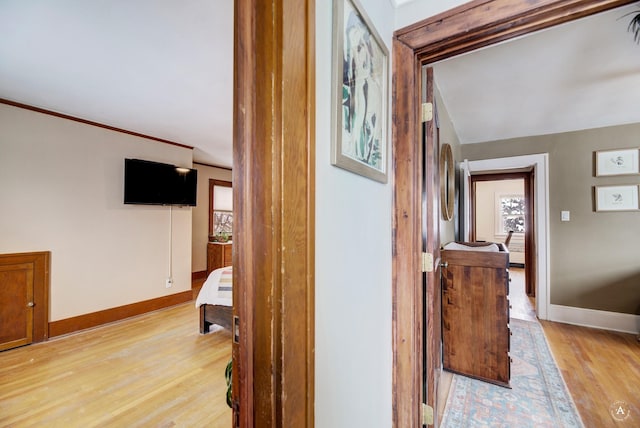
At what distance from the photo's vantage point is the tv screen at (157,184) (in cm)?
342

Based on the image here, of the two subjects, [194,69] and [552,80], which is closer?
[194,69]

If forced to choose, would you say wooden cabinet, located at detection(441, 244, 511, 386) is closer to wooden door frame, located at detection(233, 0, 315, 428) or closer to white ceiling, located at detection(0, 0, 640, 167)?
white ceiling, located at detection(0, 0, 640, 167)

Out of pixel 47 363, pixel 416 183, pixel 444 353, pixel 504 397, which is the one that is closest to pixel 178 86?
pixel 416 183

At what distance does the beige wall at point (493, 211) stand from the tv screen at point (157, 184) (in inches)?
274

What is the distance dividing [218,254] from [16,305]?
2.84 metres

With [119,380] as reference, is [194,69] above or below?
above

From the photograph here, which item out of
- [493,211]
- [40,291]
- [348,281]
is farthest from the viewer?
[493,211]

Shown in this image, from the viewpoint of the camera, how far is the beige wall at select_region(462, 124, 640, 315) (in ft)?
9.99

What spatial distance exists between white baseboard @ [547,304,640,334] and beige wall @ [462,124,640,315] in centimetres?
6

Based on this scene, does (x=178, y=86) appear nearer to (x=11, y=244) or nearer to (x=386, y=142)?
(x=386, y=142)

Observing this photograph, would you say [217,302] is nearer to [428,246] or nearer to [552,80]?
[428,246]

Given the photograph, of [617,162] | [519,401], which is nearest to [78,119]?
[519,401]

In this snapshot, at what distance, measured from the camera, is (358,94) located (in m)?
0.91

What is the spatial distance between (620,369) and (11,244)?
5547 mm
